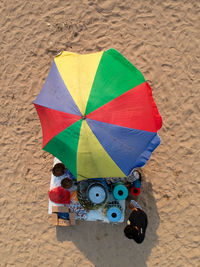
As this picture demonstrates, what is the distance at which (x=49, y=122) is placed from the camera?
3.84 metres

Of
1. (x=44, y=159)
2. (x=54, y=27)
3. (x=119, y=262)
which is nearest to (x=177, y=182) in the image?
(x=119, y=262)

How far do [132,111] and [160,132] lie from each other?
186 centimetres

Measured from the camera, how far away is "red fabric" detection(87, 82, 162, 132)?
3.48m

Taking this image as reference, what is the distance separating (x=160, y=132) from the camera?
17.3ft

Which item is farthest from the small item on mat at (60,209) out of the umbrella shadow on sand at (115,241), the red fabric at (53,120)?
the red fabric at (53,120)

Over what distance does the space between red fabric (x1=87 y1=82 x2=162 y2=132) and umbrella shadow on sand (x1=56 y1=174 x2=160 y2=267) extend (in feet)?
6.23

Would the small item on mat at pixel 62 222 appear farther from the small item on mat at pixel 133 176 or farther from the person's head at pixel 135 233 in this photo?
the small item on mat at pixel 133 176

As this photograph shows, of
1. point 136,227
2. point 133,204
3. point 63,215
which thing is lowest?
point 136,227

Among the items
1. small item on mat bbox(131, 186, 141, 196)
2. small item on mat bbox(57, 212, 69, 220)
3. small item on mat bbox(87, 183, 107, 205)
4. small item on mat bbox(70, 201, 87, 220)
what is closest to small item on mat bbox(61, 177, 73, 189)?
small item on mat bbox(70, 201, 87, 220)

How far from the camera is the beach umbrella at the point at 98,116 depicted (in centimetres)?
348

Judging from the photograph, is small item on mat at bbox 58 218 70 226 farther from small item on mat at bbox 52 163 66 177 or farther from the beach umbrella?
the beach umbrella

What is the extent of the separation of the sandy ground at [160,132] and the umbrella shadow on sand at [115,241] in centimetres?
2

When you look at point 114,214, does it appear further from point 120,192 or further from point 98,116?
point 98,116

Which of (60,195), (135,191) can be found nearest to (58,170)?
(60,195)
